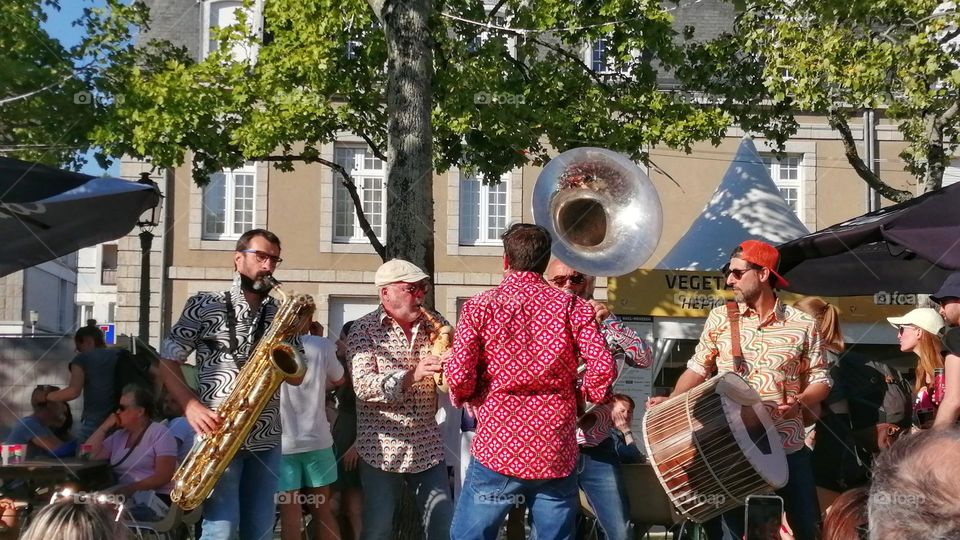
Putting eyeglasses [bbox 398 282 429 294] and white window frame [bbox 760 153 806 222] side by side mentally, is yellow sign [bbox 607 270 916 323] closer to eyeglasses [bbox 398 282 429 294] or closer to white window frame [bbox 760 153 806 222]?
eyeglasses [bbox 398 282 429 294]

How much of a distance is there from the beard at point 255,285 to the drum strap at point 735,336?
2.26 m

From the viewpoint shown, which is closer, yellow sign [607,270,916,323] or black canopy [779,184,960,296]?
black canopy [779,184,960,296]

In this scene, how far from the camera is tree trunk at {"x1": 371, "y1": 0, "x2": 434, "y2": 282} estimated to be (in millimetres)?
7270

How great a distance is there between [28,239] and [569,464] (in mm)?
4121

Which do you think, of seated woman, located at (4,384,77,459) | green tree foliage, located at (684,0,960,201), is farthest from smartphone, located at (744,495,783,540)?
green tree foliage, located at (684,0,960,201)

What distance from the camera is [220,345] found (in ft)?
18.7

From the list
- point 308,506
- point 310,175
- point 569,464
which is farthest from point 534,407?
point 310,175

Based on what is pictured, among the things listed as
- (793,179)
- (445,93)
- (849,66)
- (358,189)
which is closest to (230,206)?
(358,189)

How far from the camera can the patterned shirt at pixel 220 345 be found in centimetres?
563

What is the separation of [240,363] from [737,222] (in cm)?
949

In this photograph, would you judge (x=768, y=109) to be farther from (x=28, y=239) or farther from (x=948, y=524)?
(x=948, y=524)

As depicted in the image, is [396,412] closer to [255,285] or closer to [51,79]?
[255,285]

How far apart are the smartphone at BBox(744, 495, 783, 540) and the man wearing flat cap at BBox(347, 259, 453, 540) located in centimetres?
148

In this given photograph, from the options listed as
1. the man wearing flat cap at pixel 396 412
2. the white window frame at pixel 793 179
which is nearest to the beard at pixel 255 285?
the man wearing flat cap at pixel 396 412
